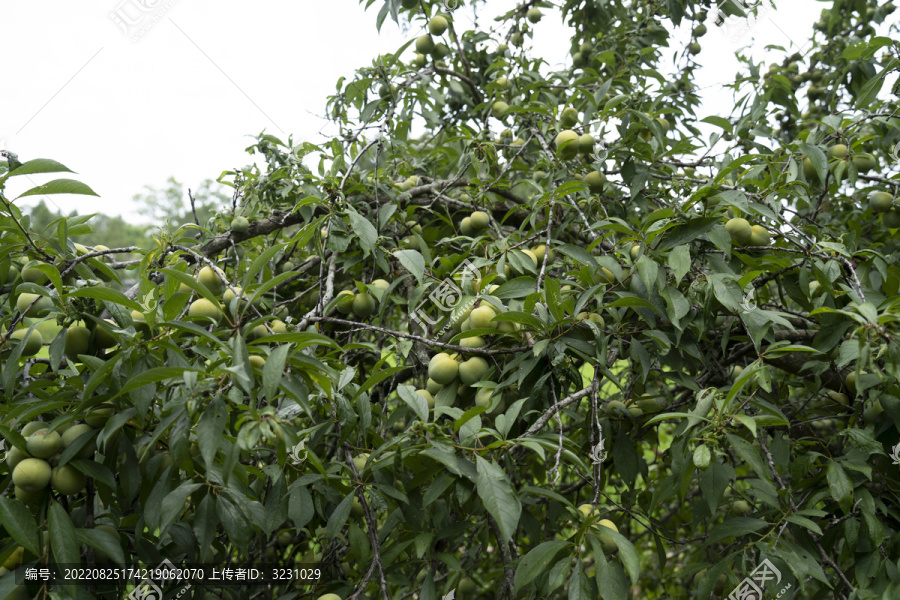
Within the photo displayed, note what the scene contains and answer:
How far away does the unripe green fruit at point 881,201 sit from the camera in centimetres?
235

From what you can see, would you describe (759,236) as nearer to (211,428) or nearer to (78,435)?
(211,428)

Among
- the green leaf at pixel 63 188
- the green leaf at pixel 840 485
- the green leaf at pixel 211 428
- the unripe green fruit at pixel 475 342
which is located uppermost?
the green leaf at pixel 63 188

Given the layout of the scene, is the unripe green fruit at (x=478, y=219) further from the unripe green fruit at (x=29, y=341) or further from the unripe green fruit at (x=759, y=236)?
the unripe green fruit at (x=29, y=341)

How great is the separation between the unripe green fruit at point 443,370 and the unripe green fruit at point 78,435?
33.6 inches

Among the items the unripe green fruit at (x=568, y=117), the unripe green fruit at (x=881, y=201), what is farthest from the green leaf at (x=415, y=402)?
the unripe green fruit at (x=881, y=201)

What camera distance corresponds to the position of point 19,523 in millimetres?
1218

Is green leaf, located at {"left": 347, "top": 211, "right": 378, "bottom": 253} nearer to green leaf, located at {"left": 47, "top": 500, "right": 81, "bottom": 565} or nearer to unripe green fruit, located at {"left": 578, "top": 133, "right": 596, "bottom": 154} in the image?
unripe green fruit, located at {"left": 578, "top": 133, "right": 596, "bottom": 154}

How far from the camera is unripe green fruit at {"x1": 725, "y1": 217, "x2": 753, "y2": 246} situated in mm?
1846

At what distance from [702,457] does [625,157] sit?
1.36 meters

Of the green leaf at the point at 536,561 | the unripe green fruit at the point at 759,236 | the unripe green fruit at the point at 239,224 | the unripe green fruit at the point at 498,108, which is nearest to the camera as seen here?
the green leaf at the point at 536,561

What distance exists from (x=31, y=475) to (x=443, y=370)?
1006 millimetres

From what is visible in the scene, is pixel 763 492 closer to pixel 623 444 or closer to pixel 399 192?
pixel 623 444

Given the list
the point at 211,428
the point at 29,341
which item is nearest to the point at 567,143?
the point at 211,428

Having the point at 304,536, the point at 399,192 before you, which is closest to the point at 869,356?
the point at 399,192
